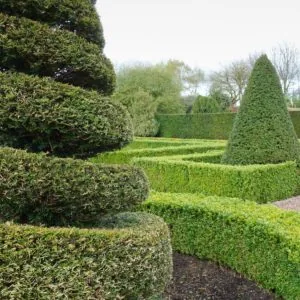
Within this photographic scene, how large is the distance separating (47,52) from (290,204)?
23.8 feet

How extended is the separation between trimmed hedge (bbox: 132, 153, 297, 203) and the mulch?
11.8ft

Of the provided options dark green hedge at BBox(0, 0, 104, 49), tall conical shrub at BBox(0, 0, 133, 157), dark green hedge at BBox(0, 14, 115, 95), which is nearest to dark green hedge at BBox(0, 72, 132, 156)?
tall conical shrub at BBox(0, 0, 133, 157)

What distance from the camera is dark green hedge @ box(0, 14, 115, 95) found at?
3.20 m

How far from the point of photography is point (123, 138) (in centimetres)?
349

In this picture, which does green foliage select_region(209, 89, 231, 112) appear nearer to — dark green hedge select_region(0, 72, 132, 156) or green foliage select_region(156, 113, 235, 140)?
green foliage select_region(156, 113, 235, 140)

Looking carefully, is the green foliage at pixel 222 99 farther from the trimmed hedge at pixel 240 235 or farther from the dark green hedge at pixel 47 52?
the dark green hedge at pixel 47 52

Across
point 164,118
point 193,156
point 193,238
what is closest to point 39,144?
point 193,238

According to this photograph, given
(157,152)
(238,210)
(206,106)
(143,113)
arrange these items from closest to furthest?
(238,210) < (157,152) < (143,113) < (206,106)

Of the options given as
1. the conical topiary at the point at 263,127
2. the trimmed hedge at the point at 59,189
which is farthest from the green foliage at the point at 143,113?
the trimmed hedge at the point at 59,189

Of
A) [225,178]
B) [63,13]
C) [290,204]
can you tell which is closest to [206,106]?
[290,204]

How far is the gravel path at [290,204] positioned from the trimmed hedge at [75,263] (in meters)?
6.16

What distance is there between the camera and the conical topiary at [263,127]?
33.2 feet

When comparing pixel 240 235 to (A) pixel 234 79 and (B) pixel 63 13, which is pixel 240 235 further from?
(A) pixel 234 79

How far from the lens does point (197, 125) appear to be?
2947 centimetres
